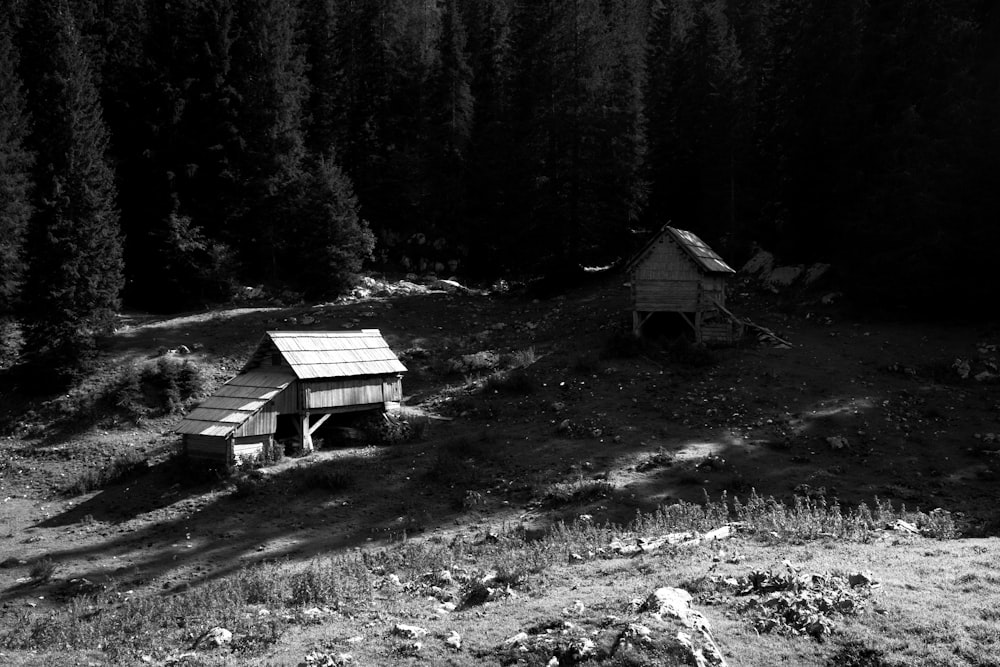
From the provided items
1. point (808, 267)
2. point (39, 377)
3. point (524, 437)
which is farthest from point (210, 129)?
point (808, 267)

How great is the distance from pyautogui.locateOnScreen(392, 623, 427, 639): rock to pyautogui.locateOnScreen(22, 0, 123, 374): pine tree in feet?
80.7

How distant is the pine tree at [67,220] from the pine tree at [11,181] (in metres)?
0.97

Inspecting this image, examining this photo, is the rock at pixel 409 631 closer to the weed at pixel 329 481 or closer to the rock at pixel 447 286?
the weed at pixel 329 481

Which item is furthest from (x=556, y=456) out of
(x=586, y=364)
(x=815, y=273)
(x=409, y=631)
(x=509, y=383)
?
(x=815, y=273)

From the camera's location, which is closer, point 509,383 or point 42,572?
point 42,572

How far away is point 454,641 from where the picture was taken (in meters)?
9.75

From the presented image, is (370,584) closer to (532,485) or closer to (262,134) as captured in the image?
(532,485)

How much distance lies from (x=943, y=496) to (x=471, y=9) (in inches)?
2343

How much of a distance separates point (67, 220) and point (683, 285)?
25014 mm

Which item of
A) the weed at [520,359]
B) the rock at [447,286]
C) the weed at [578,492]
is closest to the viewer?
the weed at [578,492]

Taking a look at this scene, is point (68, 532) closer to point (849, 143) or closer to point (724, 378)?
point (724, 378)

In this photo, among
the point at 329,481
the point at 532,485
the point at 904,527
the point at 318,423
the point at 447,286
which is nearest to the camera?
the point at 904,527

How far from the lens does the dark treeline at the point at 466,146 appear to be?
32188 millimetres

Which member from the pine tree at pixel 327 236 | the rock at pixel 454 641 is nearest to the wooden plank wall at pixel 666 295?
the pine tree at pixel 327 236
